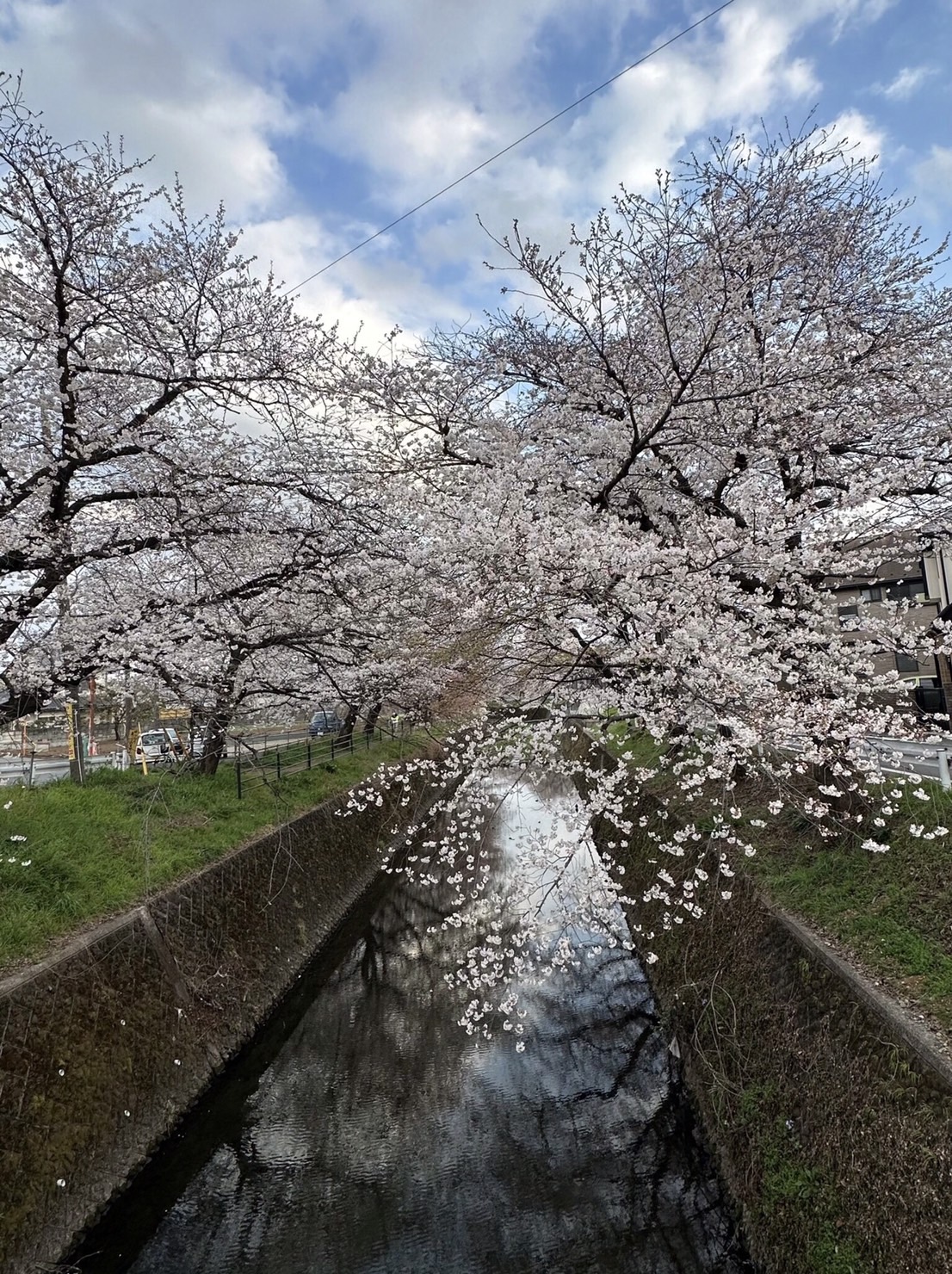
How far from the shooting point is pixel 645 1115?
257 inches

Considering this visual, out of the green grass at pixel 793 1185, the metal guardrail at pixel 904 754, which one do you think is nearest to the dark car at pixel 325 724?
the metal guardrail at pixel 904 754

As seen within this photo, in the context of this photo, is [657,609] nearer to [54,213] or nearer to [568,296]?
[568,296]

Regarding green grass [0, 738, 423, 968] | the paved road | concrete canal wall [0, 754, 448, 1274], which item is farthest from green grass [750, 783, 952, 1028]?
the paved road

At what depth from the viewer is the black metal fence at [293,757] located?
13.3 meters

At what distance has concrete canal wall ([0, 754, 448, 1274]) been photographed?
506 cm

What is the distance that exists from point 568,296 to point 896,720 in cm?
473

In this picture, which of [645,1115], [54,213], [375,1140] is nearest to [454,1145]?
[375,1140]

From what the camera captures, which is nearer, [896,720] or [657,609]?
[657,609]

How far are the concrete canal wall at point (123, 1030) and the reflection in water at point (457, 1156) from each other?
2.03 feet

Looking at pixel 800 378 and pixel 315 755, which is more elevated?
pixel 800 378

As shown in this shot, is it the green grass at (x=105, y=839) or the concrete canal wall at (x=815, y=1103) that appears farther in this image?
the green grass at (x=105, y=839)

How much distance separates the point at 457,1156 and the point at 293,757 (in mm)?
11454

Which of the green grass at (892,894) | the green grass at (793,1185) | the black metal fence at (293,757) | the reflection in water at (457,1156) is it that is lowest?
the reflection in water at (457,1156)

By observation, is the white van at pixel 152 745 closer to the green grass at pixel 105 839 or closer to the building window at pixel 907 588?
the green grass at pixel 105 839
